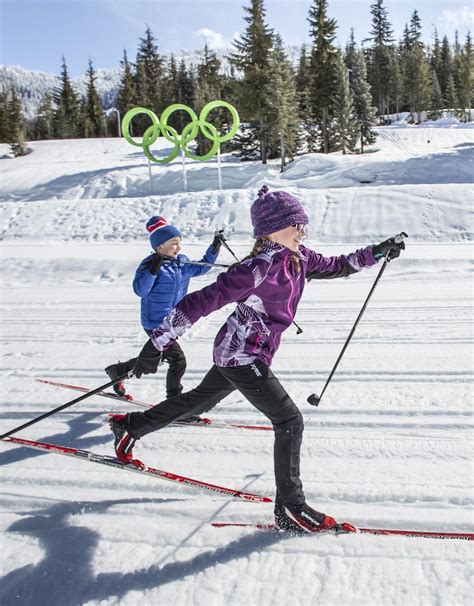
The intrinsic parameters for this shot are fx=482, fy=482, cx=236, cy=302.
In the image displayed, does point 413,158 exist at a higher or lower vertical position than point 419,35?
lower

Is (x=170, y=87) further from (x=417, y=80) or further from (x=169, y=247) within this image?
(x=169, y=247)

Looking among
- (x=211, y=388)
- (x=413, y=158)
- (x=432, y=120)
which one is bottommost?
(x=211, y=388)

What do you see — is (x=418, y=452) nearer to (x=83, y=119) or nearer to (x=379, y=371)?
(x=379, y=371)

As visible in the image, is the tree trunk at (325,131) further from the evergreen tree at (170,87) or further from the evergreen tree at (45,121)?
the evergreen tree at (45,121)

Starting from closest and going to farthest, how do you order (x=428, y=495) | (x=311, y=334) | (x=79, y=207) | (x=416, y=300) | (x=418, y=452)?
1. (x=428, y=495)
2. (x=418, y=452)
3. (x=311, y=334)
4. (x=416, y=300)
5. (x=79, y=207)

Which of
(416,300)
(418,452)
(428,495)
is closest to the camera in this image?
(428,495)

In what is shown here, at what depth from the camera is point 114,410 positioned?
14.3 ft

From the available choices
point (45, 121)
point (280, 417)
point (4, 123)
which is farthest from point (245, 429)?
point (45, 121)

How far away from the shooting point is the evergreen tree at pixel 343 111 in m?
31.2

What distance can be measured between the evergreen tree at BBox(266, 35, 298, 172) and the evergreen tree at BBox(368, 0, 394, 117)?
126ft

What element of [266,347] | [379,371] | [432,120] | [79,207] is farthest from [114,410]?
[432,120]

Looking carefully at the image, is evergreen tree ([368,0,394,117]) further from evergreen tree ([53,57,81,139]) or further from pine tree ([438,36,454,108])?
evergreen tree ([53,57,81,139])

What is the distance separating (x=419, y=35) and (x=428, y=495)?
277 feet

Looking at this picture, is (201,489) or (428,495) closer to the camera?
(428,495)
